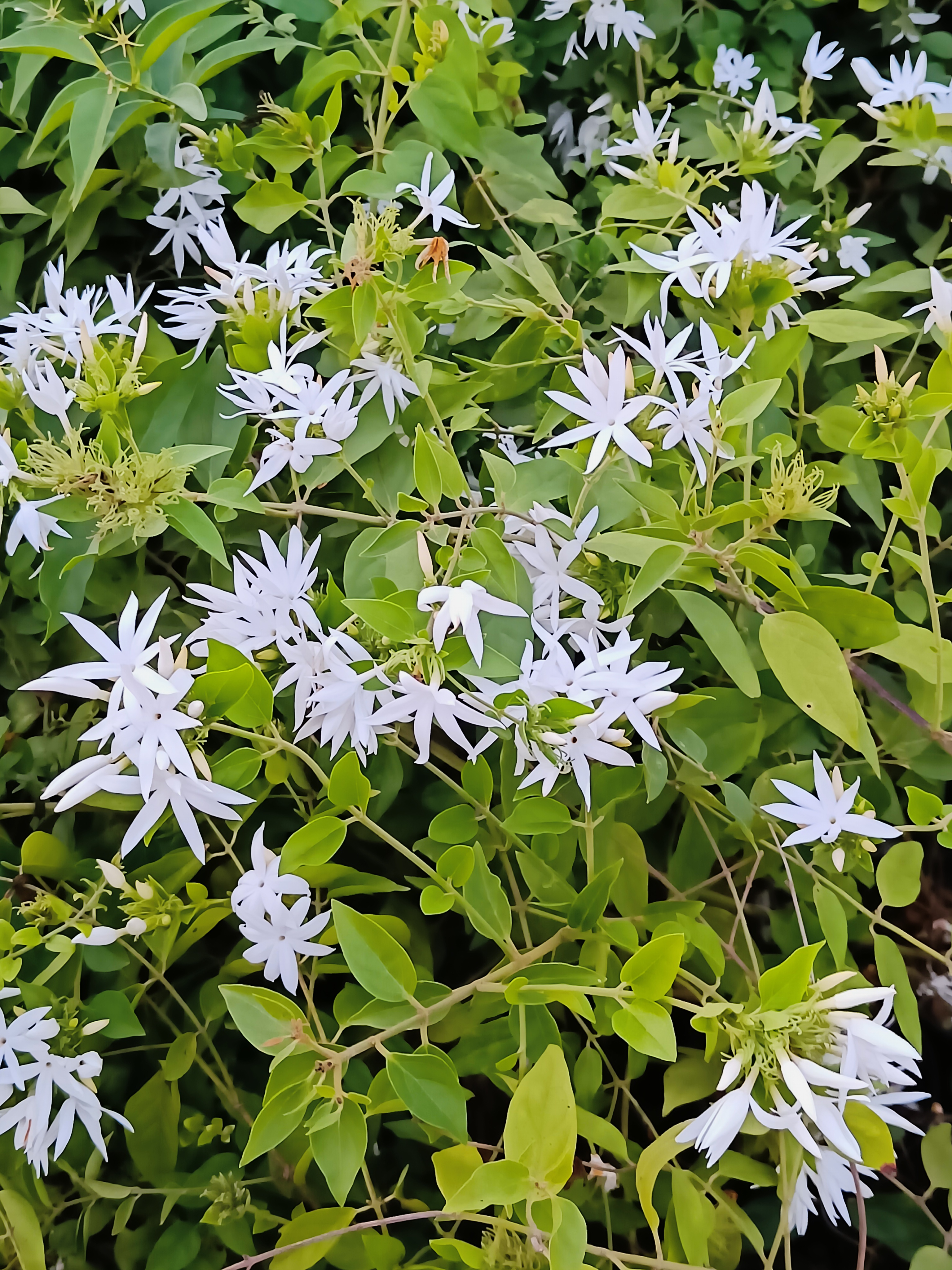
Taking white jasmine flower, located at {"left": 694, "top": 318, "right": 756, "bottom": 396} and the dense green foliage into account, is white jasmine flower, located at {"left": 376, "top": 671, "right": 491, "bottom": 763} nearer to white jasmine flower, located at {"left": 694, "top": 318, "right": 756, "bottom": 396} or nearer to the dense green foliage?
the dense green foliage

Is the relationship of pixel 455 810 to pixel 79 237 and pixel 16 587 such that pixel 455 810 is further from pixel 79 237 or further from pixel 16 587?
pixel 79 237

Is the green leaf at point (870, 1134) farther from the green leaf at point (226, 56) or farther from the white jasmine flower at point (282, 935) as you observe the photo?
the green leaf at point (226, 56)

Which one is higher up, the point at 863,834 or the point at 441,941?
the point at 863,834

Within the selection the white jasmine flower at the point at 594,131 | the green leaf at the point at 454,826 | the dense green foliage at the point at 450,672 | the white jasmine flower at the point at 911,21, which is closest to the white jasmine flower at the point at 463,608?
the dense green foliage at the point at 450,672

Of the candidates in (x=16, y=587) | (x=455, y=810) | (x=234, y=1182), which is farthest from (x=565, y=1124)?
(x=16, y=587)

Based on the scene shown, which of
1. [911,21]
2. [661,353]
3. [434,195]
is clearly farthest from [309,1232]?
[911,21]

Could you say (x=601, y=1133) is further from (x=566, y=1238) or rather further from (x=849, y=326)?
(x=849, y=326)
